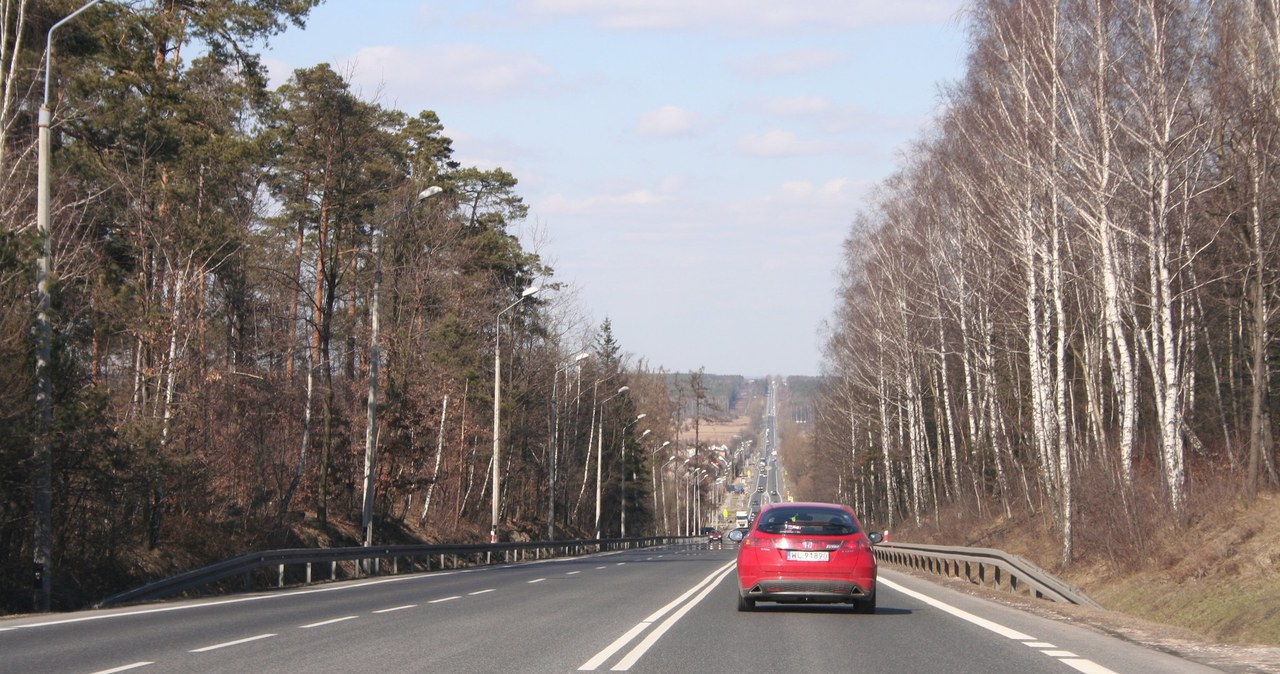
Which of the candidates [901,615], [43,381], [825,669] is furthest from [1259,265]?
[43,381]

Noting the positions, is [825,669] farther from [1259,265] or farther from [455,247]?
[455,247]

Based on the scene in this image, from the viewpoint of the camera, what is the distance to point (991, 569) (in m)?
31.0

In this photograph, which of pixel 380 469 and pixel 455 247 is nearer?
pixel 380 469

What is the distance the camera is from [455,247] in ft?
186

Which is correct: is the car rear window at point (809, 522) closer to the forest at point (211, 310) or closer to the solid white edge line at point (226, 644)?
the solid white edge line at point (226, 644)

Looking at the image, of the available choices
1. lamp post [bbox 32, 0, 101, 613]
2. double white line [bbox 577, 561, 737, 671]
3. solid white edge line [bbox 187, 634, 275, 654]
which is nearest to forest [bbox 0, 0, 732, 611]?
lamp post [bbox 32, 0, 101, 613]

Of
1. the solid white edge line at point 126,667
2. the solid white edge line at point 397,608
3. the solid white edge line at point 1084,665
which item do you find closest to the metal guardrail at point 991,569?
the solid white edge line at point 1084,665

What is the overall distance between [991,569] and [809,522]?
53.6ft

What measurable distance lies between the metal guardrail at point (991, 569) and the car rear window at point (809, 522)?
15.1 feet

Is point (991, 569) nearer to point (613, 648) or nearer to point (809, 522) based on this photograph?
point (809, 522)

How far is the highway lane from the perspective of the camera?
35.4 feet

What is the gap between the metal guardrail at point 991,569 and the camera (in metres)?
20.2

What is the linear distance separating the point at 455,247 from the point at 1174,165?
37772 millimetres

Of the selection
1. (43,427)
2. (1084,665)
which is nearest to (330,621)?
(43,427)
